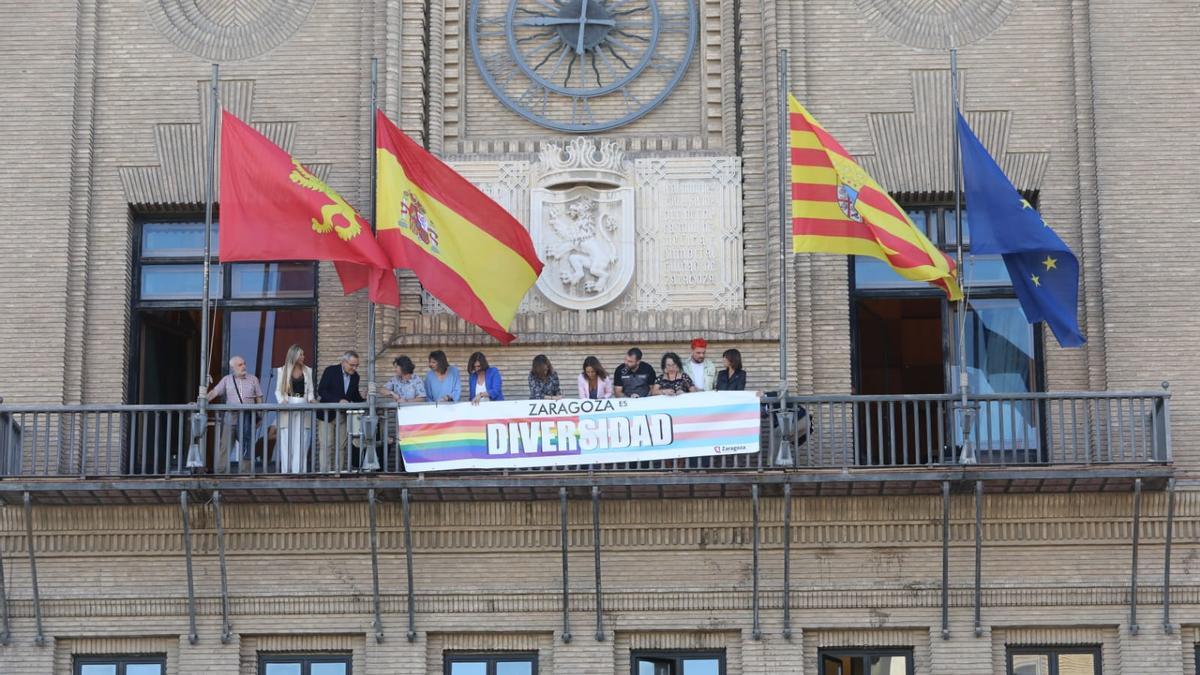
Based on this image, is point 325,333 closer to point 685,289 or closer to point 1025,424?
point 685,289

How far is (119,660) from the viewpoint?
2619cm

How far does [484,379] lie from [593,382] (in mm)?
1178

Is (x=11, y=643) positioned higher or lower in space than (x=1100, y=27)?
lower

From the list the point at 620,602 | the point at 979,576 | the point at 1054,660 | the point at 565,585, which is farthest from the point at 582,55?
the point at 1054,660

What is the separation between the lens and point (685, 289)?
27.3 metres

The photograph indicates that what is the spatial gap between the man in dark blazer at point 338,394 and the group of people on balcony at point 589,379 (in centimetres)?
43

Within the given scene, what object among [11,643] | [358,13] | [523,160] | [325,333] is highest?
[358,13]

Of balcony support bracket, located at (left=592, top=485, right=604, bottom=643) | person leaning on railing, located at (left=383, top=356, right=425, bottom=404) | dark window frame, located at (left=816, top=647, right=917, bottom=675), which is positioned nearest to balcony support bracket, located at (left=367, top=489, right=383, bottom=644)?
person leaning on railing, located at (left=383, top=356, right=425, bottom=404)

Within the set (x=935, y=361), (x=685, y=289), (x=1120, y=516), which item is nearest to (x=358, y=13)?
(x=685, y=289)

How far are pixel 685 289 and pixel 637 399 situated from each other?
2.41 meters

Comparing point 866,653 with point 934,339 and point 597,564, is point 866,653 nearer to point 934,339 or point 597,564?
point 597,564

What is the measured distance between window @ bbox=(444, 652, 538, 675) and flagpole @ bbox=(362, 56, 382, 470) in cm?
89

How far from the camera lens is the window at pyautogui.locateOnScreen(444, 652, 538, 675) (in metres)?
26.0

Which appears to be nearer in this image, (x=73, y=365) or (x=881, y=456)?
A: (x=881, y=456)
